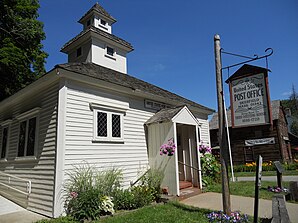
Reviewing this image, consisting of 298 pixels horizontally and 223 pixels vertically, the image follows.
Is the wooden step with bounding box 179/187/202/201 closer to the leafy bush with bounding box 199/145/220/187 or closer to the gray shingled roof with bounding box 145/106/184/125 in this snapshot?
the leafy bush with bounding box 199/145/220/187

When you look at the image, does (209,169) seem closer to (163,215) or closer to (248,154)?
(163,215)

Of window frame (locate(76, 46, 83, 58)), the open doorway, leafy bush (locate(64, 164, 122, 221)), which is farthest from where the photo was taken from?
window frame (locate(76, 46, 83, 58))

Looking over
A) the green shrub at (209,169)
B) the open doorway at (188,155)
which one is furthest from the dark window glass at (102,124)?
the green shrub at (209,169)

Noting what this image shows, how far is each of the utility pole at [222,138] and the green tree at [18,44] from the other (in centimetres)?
1346

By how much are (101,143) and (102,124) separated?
709mm

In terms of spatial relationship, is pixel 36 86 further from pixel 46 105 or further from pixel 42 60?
pixel 42 60

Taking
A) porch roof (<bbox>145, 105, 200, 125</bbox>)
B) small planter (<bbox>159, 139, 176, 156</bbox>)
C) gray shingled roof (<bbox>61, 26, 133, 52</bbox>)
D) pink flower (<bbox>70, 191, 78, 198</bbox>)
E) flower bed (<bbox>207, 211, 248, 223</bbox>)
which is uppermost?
gray shingled roof (<bbox>61, 26, 133, 52</bbox>)

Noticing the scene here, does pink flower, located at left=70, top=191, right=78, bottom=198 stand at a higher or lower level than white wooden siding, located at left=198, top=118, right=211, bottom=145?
lower

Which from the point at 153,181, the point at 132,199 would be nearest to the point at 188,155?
the point at 153,181

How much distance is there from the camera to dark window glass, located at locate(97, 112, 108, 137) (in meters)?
8.00

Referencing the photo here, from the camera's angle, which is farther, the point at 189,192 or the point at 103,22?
the point at 103,22

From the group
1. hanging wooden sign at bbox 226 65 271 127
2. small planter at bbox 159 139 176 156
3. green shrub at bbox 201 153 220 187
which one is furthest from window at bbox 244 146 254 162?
hanging wooden sign at bbox 226 65 271 127

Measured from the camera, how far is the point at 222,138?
5.95 metres

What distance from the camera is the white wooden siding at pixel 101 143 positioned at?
7121 millimetres
